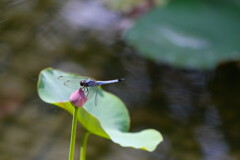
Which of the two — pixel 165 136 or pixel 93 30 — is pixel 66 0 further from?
pixel 165 136

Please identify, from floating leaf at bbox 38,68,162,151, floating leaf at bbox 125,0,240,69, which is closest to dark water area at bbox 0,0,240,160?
floating leaf at bbox 125,0,240,69

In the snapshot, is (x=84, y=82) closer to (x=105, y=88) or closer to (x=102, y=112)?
(x=102, y=112)

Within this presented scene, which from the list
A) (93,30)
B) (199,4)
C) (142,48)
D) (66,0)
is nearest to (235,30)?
(199,4)

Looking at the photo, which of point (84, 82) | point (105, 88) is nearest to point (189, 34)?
point (105, 88)

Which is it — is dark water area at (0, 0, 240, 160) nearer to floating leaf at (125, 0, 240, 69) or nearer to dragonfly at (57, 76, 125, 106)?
floating leaf at (125, 0, 240, 69)

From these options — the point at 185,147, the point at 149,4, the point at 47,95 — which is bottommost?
the point at 185,147
